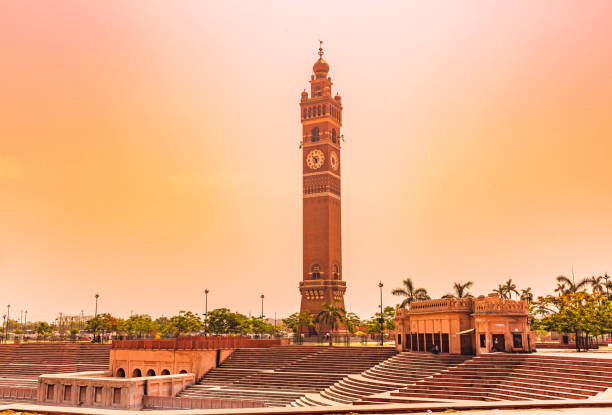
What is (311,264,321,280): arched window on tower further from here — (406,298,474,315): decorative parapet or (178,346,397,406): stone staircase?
(406,298,474,315): decorative parapet

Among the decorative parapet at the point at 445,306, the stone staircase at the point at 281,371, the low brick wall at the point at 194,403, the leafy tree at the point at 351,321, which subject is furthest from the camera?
the leafy tree at the point at 351,321

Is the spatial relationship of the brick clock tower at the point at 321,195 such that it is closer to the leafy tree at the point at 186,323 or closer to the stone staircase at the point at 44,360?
the leafy tree at the point at 186,323

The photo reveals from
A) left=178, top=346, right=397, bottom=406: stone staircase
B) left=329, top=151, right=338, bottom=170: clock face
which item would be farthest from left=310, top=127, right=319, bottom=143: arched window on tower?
left=178, top=346, right=397, bottom=406: stone staircase

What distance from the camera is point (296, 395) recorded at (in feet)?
139

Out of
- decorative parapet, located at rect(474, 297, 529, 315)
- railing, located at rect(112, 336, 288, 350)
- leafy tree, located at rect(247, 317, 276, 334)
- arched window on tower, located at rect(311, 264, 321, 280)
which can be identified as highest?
arched window on tower, located at rect(311, 264, 321, 280)

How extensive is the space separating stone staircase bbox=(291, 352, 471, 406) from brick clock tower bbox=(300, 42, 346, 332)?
167 ft

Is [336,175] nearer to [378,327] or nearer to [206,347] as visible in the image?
[378,327]

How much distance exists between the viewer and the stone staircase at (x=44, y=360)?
6066 cm

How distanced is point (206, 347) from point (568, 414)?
1745 inches

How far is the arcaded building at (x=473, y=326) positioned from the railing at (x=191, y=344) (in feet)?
70.3

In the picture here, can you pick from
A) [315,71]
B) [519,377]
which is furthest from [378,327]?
[315,71]

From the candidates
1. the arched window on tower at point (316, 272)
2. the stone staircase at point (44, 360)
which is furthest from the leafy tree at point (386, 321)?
the stone staircase at point (44, 360)

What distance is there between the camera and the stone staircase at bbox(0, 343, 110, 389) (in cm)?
6066

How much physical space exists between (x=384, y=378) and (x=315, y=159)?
64373 millimetres
